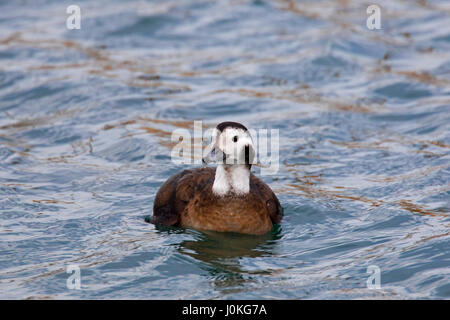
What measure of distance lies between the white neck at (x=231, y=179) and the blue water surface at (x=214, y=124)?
1.62 feet

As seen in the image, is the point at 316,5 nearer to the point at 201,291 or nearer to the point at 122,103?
the point at 122,103

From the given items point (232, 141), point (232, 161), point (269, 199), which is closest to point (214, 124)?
point (269, 199)

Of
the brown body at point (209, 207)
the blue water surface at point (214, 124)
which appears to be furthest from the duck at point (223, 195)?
the blue water surface at point (214, 124)

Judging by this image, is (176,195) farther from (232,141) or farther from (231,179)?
(232,141)

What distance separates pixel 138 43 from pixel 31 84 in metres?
3.42

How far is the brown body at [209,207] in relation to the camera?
8.34 meters

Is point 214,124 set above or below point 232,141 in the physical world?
below

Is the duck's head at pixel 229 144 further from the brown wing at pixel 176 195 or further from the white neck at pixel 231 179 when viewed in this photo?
the brown wing at pixel 176 195

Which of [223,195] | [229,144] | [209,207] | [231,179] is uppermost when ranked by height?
[229,144]

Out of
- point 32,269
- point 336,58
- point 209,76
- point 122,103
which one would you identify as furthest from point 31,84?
point 32,269

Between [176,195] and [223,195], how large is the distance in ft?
2.01

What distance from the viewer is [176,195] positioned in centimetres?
864

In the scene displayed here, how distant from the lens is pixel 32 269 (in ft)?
25.2
